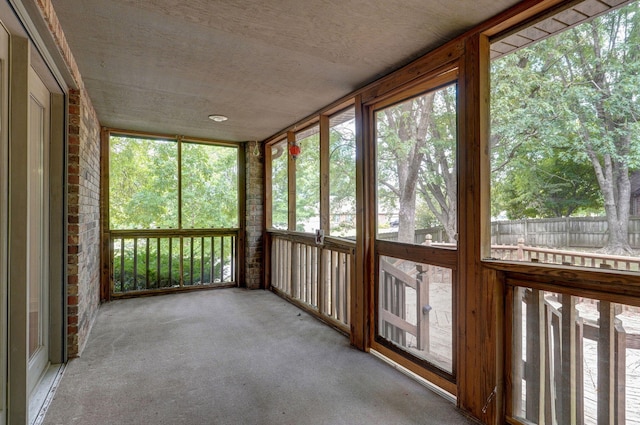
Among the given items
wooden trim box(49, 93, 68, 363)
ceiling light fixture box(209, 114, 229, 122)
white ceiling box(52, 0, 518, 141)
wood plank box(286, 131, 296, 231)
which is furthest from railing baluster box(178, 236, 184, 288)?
wooden trim box(49, 93, 68, 363)

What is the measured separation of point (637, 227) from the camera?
1338 millimetres

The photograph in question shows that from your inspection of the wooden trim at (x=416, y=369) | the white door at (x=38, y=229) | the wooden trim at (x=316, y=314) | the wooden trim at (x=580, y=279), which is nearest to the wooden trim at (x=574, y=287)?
the wooden trim at (x=580, y=279)

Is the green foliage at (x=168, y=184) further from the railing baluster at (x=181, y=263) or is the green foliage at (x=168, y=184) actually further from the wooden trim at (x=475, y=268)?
the wooden trim at (x=475, y=268)

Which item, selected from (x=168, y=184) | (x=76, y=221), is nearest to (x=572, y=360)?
(x=76, y=221)

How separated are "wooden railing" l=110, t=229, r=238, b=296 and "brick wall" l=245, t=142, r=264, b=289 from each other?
286 mm

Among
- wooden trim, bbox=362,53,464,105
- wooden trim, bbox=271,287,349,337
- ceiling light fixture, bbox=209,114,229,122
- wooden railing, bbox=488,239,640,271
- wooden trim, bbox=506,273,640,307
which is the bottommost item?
wooden trim, bbox=271,287,349,337

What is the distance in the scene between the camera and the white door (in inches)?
79.5

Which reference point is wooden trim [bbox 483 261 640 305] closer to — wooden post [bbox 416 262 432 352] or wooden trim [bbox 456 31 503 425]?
wooden trim [bbox 456 31 503 425]

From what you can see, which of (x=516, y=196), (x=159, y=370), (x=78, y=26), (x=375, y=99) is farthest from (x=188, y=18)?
(x=159, y=370)

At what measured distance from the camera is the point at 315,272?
384cm

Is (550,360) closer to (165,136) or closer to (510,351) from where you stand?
(510,351)

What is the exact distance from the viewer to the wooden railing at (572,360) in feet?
4.76

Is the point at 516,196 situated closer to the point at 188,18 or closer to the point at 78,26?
the point at 188,18

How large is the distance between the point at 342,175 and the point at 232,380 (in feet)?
6.94
